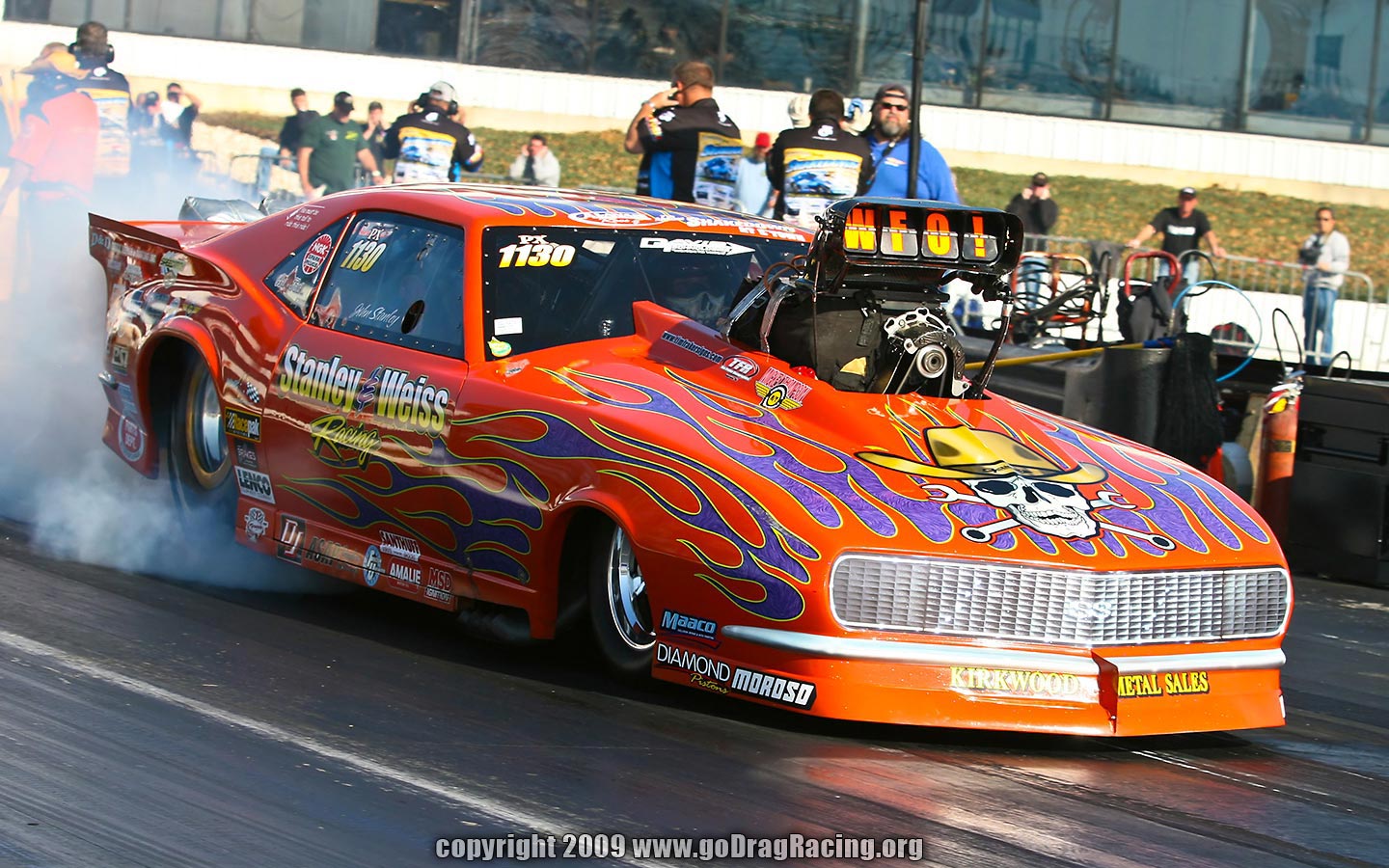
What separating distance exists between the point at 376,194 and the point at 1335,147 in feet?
88.6

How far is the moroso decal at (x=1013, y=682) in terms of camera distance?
17.2ft

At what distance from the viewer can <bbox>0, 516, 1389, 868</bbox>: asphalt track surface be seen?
430 cm

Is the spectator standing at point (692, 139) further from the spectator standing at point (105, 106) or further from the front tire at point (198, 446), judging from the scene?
the spectator standing at point (105, 106)

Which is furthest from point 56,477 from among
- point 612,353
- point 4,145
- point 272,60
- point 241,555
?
point 272,60

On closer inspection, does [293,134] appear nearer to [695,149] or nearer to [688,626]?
[695,149]

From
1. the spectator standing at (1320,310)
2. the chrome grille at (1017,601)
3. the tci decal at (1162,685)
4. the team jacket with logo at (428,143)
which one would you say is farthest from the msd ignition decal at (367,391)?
the spectator standing at (1320,310)

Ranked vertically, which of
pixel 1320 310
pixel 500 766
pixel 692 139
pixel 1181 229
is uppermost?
pixel 1181 229

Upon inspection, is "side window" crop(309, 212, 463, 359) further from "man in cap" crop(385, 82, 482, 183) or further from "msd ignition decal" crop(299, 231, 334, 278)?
"man in cap" crop(385, 82, 482, 183)

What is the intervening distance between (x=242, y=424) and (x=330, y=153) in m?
11.7

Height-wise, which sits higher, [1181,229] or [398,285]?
[1181,229]

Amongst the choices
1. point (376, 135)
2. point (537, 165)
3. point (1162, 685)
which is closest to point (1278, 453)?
point (1162, 685)

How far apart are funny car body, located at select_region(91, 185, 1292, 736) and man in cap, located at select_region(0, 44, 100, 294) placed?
7.34m

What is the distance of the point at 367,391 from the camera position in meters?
6.59

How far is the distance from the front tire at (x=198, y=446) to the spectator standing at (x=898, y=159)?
4.95m
